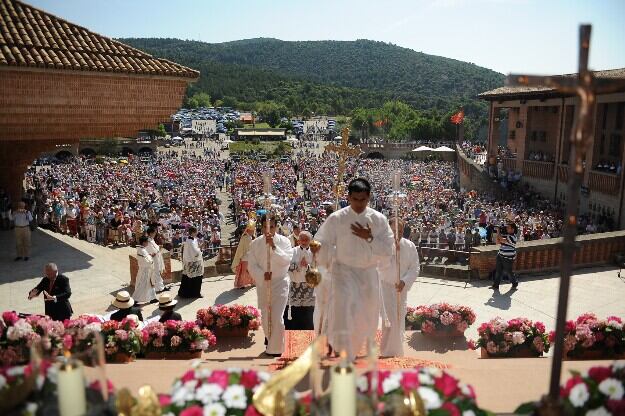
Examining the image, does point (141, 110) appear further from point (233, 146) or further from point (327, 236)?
point (233, 146)

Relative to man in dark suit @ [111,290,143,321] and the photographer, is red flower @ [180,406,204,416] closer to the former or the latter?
man in dark suit @ [111,290,143,321]

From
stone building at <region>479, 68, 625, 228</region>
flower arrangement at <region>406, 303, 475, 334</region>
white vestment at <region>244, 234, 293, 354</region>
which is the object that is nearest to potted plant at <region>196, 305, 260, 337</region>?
white vestment at <region>244, 234, 293, 354</region>

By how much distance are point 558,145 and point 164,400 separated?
2601cm

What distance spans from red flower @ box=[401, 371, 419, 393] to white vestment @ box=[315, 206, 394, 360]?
9.76 ft

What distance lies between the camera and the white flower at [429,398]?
2312mm

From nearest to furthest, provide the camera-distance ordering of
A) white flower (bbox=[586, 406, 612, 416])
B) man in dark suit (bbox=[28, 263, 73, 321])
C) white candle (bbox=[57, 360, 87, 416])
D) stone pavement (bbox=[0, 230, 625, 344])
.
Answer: white candle (bbox=[57, 360, 87, 416]) → white flower (bbox=[586, 406, 612, 416]) → man in dark suit (bbox=[28, 263, 73, 321]) → stone pavement (bbox=[0, 230, 625, 344])

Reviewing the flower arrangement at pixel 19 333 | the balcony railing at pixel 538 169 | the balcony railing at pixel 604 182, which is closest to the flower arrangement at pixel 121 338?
the flower arrangement at pixel 19 333

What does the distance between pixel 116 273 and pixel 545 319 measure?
404 inches

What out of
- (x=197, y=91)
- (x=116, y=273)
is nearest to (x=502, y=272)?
(x=116, y=273)

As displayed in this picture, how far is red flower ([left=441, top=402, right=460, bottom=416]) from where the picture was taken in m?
2.28

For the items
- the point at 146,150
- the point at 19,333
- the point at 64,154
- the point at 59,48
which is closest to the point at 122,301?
the point at 19,333

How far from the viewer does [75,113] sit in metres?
13.1

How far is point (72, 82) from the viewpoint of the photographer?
1273 centimetres

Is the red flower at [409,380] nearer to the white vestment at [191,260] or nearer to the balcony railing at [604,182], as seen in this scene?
the white vestment at [191,260]
